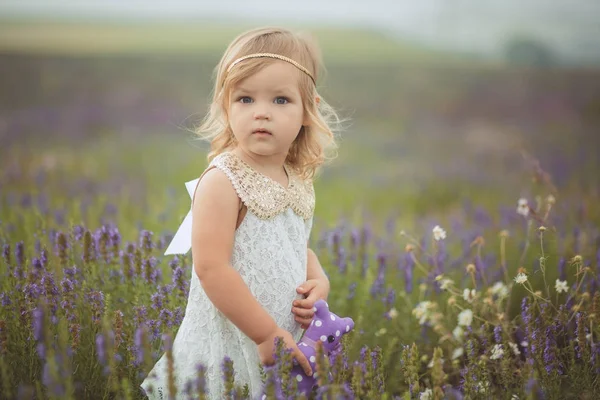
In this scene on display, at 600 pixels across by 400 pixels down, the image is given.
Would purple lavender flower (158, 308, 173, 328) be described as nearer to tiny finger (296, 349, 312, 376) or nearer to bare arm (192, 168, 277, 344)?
bare arm (192, 168, 277, 344)

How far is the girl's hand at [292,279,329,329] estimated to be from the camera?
7.75ft

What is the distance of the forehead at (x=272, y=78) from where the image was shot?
226 cm

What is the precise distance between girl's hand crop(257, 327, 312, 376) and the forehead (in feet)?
2.69

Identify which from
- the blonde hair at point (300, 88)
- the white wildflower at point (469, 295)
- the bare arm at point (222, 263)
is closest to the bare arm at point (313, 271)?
the blonde hair at point (300, 88)

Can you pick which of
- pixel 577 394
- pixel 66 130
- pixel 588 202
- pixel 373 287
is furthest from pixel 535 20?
pixel 577 394

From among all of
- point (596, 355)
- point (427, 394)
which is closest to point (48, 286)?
point (427, 394)

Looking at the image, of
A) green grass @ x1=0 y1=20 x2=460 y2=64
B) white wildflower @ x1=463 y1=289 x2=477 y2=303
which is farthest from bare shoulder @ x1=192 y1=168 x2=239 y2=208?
green grass @ x1=0 y1=20 x2=460 y2=64

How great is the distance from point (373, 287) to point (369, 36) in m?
10.2

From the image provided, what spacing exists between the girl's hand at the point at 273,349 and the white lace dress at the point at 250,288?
0.12m

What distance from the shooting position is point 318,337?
2301 mm

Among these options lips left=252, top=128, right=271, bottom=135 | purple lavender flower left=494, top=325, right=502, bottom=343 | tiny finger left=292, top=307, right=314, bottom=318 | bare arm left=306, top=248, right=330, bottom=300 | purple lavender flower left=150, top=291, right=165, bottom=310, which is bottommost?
purple lavender flower left=494, top=325, right=502, bottom=343

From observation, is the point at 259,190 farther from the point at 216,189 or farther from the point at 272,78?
the point at 272,78

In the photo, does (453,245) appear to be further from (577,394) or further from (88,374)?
(88,374)

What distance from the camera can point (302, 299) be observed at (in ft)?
7.89
